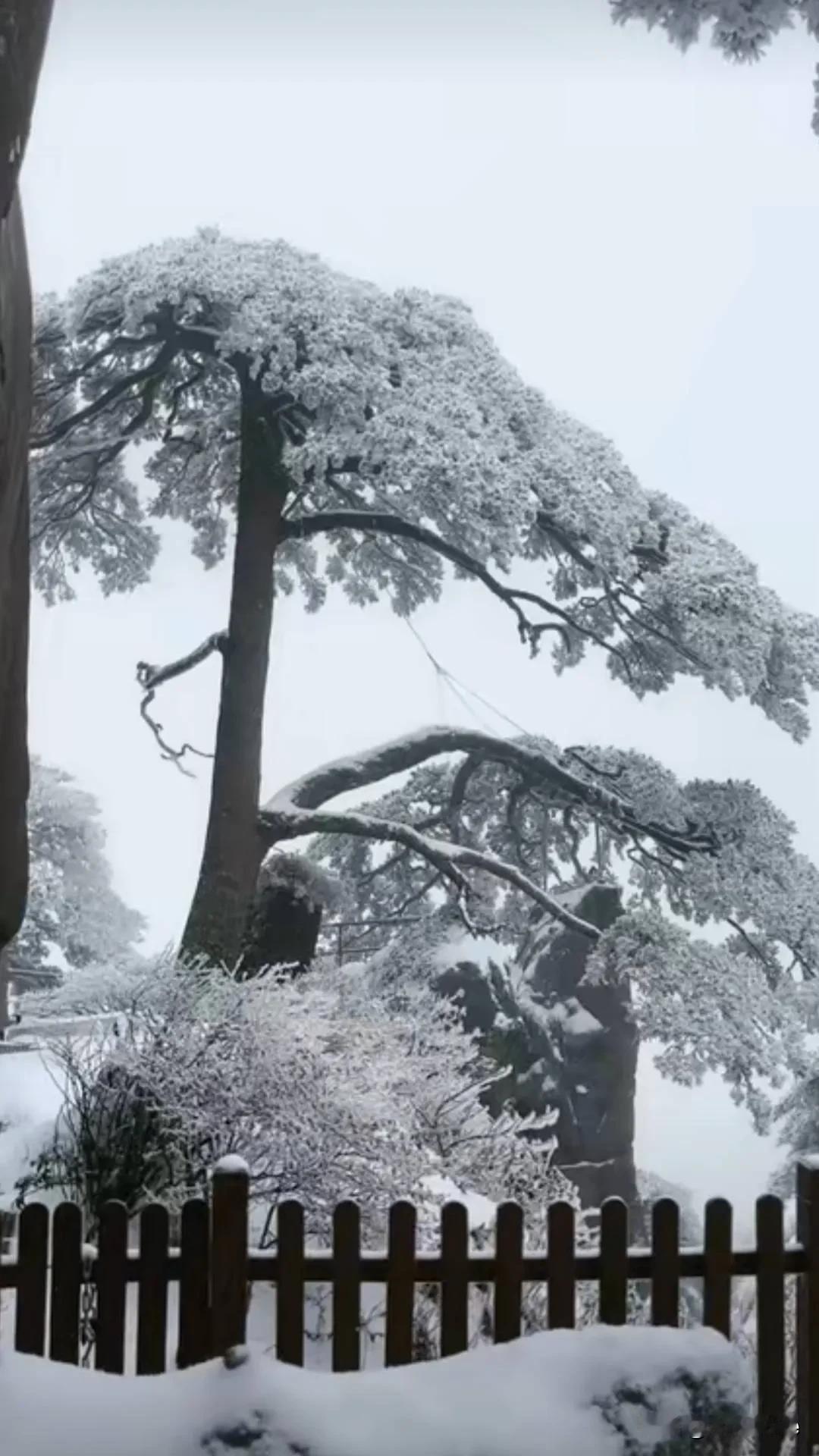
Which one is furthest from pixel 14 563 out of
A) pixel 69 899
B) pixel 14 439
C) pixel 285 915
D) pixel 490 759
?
pixel 69 899

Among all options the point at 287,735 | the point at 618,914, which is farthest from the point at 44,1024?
the point at 618,914

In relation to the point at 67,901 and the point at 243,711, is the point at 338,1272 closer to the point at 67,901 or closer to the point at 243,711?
the point at 243,711

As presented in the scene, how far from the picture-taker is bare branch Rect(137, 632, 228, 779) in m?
8.02

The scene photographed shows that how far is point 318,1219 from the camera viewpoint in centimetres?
450

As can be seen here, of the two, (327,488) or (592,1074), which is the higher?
(327,488)

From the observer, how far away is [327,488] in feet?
26.6

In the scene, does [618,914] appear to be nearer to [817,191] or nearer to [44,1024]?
[44,1024]

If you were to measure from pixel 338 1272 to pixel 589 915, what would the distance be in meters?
5.56

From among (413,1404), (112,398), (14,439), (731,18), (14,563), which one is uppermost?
(112,398)

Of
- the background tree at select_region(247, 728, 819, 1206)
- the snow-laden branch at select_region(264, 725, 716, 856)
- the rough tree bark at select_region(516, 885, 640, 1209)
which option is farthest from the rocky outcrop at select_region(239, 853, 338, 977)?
the rough tree bark at select_region(516, 885, 640, 1209)

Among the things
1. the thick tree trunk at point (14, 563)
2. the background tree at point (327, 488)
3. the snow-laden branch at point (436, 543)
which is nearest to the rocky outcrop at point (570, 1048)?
the background tree at point (327, 488)

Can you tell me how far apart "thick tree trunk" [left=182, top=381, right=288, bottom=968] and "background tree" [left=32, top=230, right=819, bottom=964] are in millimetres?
12

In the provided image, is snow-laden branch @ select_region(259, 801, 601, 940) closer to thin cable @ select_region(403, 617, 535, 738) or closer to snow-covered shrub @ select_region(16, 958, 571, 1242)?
thin cable @ select_region(403, 617, 535, 738)

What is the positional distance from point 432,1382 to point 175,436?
267 inches
